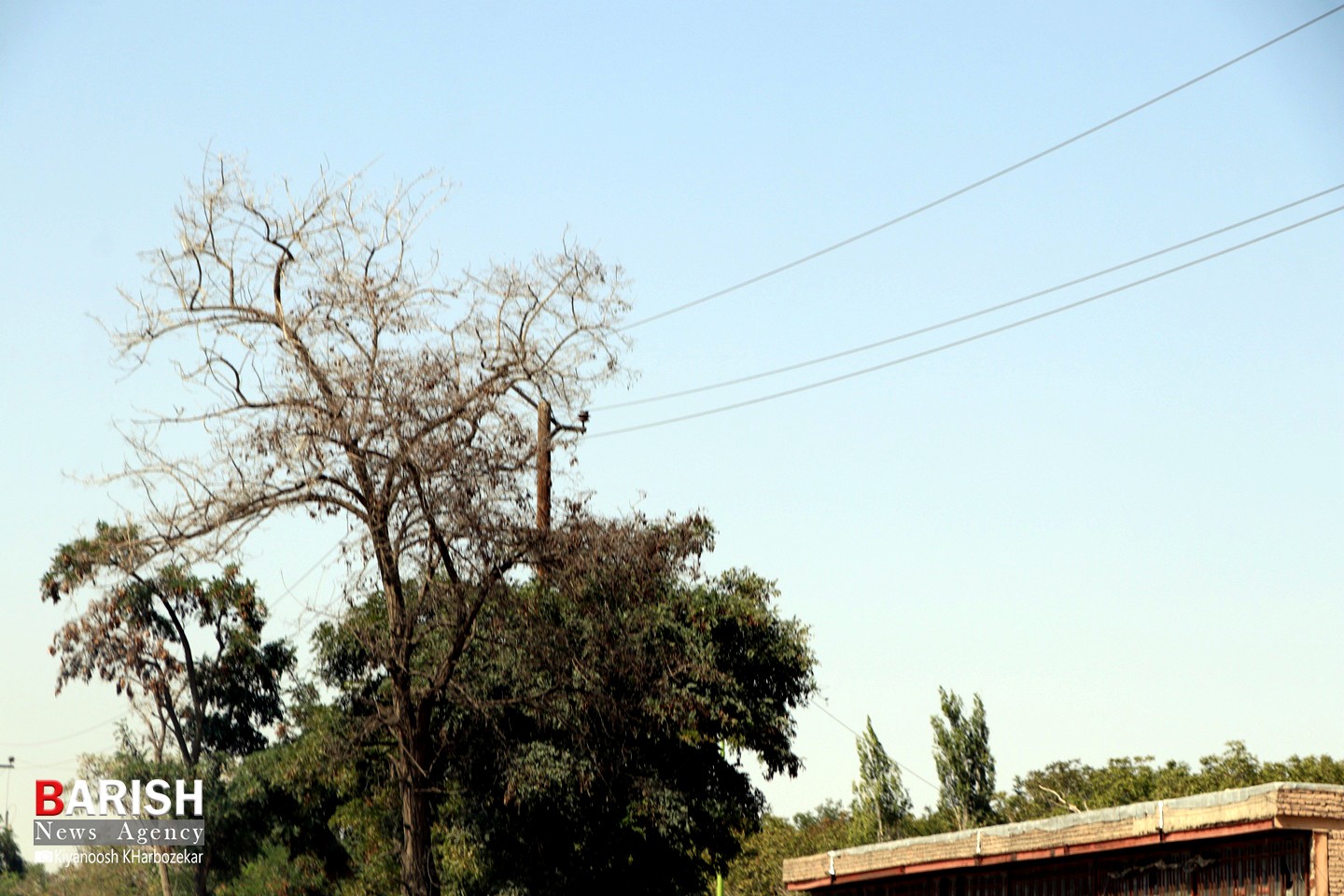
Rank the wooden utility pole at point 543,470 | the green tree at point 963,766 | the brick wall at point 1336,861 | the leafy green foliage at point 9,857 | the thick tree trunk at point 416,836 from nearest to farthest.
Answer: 1. the brick wall at point 1336,861
2. the thick tree trunk at point 416,836
3. the wooden utility pole at point 543,470
4. the green tree at point 963,766
5. the leafy green foliage at point 9,857

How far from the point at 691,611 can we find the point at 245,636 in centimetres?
2061

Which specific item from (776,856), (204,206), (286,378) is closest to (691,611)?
(286,378)

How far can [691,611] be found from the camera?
32.3 meters

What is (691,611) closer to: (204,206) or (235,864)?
(204,206)

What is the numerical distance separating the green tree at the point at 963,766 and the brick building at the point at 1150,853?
36.1m

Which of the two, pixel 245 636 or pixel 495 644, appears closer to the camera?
pixel 495 644

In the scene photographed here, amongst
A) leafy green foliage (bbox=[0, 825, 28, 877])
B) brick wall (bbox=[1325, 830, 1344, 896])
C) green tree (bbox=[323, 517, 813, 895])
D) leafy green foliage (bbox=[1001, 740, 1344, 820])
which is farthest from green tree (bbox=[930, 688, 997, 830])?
leafy green foliage (bbox=[0, 825, 28, 877])

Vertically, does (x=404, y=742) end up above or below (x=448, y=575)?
below

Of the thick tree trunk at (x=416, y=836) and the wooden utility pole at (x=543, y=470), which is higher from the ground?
the wooden utility pole at (x=543, y=470)

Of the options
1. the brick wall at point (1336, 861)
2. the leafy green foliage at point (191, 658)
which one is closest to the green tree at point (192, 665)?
the leafy green foliage at point (191, 658)

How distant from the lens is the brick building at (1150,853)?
16.1m

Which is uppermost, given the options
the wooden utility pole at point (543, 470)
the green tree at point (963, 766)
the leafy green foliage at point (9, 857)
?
the wooden utility pole at point (543, 470)

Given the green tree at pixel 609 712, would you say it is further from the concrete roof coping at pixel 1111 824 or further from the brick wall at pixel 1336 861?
the brick wall at pixel 1336 861
